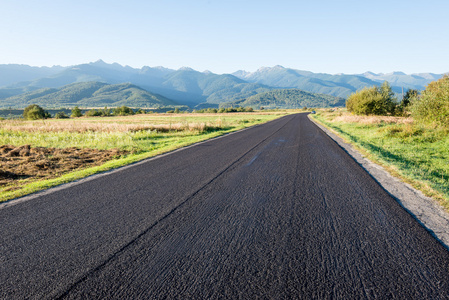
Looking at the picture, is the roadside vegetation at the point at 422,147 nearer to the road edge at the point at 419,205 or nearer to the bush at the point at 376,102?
the road edge at the point at 419,205

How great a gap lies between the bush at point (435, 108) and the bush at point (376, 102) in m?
21.4

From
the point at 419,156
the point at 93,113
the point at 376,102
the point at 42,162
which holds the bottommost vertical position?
the point at 93,113

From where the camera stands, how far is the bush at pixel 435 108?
1413 cm

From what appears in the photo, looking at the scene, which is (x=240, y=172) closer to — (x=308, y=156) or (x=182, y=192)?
(x=182, y=192)

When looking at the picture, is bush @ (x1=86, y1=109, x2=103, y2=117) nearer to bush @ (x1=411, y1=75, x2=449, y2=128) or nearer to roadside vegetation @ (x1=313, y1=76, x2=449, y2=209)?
roadside vegetation @ (x1=313, y1=76, x2=449, y2=209)

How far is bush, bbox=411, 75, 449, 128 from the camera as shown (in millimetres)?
14133

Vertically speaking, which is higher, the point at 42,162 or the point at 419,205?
the point at 419,205

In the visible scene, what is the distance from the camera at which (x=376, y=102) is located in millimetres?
36344

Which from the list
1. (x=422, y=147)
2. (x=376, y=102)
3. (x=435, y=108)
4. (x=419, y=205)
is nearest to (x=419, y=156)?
(x=422, y=147)

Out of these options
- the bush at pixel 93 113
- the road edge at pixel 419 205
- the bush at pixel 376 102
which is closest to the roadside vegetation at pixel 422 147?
the road edge at pixel 419 205

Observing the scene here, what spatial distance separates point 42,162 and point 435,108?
2166 centimetres

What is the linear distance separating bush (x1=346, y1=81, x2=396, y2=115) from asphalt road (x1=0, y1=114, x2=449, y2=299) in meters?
36.0

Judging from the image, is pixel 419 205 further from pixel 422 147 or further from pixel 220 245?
pixel 422 147

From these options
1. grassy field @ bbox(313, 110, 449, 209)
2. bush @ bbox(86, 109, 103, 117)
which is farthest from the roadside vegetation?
bush @ bbox(86, 109, 103, 117)
